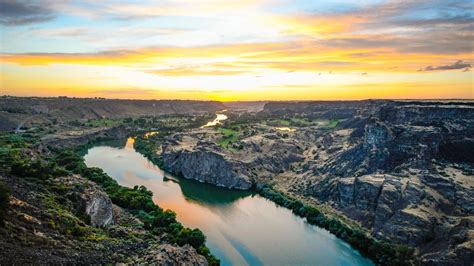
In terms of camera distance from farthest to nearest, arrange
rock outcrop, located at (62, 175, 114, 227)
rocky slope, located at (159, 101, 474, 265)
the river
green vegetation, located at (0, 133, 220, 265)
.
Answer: the river, rocky slope, located at (159, 101, 474, 265), rock outcrop, located at (62, 175, 114, 227), green vegetation, located at (0, 133, 220, 265)

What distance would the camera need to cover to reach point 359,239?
57781 millimetres

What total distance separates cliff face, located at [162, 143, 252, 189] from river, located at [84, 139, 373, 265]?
2.50 metres

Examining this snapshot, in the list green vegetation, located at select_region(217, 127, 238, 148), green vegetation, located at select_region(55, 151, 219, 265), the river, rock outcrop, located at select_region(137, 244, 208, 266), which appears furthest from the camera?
green vegetation, located at select_region(217, 127, 238, 148)

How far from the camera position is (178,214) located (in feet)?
237

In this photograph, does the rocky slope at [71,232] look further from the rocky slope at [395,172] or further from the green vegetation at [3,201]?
the rocky slope at [395,172]

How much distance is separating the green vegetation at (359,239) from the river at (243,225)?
980 mm

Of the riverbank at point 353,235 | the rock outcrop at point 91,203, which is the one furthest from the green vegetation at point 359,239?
the rock outcrop at point 91,203

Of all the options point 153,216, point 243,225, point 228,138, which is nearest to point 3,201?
point 153,216

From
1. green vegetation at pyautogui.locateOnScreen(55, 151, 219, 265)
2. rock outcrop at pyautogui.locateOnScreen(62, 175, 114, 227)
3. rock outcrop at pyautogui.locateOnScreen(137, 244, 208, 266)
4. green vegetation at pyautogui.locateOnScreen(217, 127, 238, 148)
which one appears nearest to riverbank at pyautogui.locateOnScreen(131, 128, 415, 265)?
green vegetation at pyautogui.locateOnScreen(55, 151, 219, 265)

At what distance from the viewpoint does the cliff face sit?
93.2m

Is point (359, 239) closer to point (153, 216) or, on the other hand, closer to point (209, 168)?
point (153, 216)

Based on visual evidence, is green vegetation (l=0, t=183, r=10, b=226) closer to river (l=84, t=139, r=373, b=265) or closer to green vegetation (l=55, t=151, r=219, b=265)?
green vegetation (l=55, t=151, r=219, b=265)

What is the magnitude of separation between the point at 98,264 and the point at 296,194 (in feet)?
171

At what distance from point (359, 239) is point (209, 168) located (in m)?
47.5
